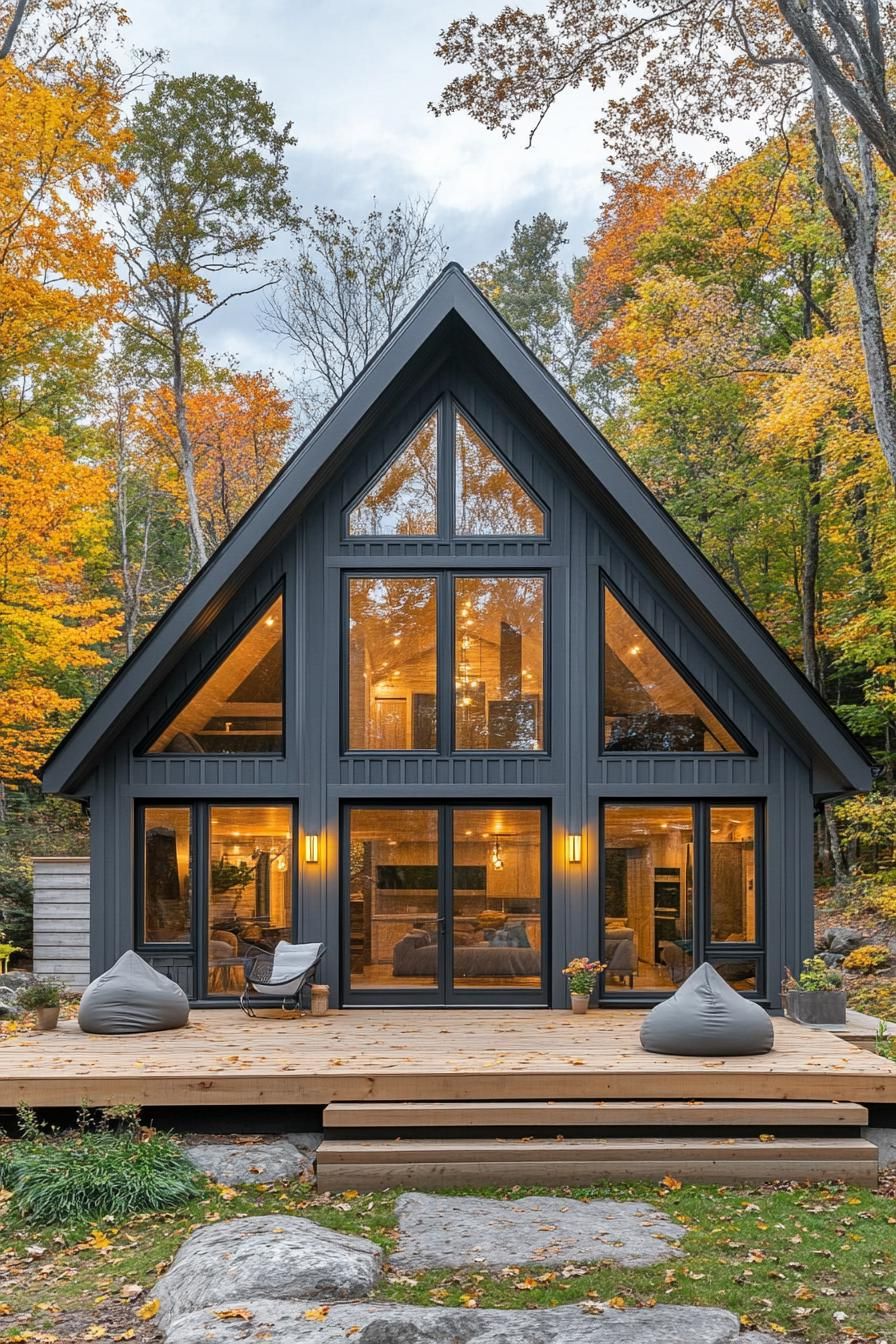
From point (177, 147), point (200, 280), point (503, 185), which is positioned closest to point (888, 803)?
point (200, 280)

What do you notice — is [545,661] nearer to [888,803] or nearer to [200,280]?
[888,803]

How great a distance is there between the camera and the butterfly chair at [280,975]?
31.3 ft

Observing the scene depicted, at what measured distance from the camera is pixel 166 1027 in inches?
356

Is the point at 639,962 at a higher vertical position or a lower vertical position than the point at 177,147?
lower

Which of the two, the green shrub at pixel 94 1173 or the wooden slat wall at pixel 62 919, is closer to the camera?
the green shrub at pixel 94 1173

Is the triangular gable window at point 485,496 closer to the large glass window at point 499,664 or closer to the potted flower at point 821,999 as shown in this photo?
the large glass window at point 499,664

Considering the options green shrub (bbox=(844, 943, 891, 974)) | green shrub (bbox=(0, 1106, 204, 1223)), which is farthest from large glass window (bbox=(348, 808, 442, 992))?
green shrub (bbox=(844, 943, 891, 974))

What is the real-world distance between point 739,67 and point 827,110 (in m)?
1.66

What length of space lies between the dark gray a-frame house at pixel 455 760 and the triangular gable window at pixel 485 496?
1.1 inches

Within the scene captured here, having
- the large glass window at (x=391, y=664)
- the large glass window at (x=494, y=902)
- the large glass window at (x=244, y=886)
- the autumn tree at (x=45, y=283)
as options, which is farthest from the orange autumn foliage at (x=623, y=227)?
the large glass window at (x=244, y=886)

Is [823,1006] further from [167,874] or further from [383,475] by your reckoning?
[383,475]

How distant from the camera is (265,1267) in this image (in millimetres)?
5234

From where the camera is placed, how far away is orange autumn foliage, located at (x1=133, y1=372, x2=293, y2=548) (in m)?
21.8

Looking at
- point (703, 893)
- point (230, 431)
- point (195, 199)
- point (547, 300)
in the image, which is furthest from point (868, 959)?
point (547, 300)
